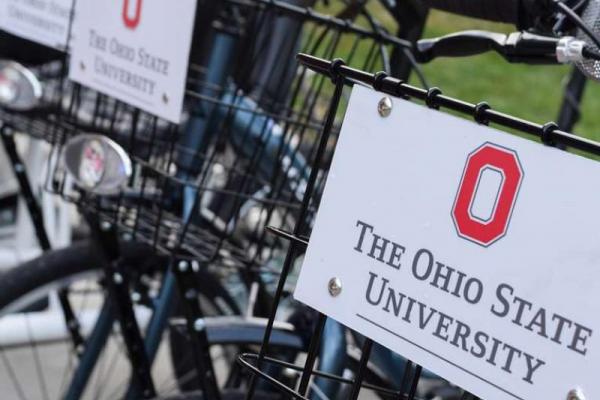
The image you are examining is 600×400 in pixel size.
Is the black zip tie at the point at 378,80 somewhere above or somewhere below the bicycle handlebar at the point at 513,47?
below

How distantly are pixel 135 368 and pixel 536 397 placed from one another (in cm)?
96

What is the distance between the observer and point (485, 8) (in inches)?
51.3

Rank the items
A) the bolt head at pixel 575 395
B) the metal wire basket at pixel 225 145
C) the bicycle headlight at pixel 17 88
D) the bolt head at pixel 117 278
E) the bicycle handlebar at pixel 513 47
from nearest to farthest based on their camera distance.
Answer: the bolt head at pixel 575 395 → the bicycle handlebar at pixel 513 47 → the metal wire basket at pixel 225 145 → the bolt head at pixel 117 278 → the bicycle headlight at pixel 17 88

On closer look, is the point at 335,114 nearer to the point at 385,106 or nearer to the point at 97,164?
the point at 385,106

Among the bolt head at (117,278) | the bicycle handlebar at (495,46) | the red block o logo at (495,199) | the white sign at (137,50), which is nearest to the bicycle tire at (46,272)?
the bolt head at (117,278)

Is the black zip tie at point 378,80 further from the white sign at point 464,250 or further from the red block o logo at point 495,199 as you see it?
the red block o logo at point 495,199

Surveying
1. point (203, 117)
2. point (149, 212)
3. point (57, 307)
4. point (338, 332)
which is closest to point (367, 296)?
point (338, 332)

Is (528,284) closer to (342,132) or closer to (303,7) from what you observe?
(342,132)

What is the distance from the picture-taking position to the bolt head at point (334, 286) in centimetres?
104

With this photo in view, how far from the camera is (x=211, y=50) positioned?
201 centimetres

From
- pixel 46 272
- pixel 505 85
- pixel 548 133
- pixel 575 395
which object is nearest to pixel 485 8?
pixel 548 133

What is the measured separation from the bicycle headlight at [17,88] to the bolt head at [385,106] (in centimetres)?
105

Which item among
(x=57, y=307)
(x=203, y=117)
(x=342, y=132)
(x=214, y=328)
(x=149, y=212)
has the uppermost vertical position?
(x=342, y=132)

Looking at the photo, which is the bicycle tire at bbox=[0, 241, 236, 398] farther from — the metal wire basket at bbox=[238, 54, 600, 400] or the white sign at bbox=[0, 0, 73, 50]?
the metal wire basket at bbox=[238, 54, 600, 400]
